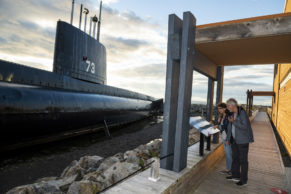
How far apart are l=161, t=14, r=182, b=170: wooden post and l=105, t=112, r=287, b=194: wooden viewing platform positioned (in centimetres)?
43

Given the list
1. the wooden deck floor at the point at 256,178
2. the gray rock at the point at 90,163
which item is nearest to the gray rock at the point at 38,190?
the gray rock at the point at 90,163

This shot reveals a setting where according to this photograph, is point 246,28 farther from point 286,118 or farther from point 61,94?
point 61,94

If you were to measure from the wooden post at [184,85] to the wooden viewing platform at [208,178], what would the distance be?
1.12 ft

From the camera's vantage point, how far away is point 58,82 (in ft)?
34.8

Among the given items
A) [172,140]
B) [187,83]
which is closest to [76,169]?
[172,140]

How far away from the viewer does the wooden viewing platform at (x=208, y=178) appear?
10.4 ft

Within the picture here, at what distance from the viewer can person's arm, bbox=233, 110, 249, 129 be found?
4.08 m

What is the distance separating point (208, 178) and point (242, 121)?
5.26 ft

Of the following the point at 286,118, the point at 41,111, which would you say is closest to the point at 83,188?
the point at 41,111

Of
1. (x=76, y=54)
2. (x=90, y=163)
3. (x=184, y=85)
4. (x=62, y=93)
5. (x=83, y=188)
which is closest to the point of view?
(x=83, y=188)

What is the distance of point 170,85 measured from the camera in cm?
400

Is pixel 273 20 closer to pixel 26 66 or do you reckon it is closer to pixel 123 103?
pixel 26 66

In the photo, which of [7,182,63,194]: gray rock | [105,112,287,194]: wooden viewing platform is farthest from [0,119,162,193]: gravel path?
[105,112,287,194]: wooden viewing platform

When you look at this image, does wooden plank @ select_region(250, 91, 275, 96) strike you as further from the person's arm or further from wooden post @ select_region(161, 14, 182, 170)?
wooden post @ select_region(161, 14, 182, 170)
